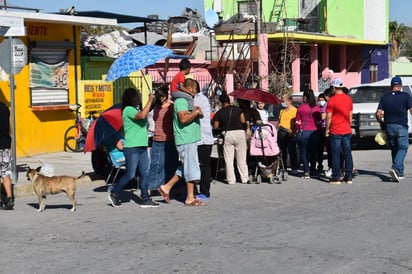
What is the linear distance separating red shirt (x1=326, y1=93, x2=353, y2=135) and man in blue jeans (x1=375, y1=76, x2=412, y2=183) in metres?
0.77

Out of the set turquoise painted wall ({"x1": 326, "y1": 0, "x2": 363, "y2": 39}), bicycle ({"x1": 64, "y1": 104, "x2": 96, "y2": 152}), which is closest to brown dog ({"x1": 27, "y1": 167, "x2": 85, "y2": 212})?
bicycle ({"x1": 64, "y1": 104, "x2": 96, "y2": 152})

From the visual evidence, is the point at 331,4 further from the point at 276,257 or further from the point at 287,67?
the point at 276,257

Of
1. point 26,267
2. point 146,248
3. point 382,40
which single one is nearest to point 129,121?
point 146,248

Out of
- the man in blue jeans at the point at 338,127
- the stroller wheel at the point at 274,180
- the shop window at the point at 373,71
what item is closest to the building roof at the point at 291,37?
the shop window at the point at 373,71

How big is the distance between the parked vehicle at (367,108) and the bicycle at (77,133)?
7083 mm

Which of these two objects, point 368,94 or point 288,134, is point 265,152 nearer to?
point 288,134

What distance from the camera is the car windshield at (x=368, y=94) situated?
21.7m

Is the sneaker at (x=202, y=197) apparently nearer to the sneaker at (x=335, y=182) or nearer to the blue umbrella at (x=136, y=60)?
the blue umbrella at (x=136, y=60)

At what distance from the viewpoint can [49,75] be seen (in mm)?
18531

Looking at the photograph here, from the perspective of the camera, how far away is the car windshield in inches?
854

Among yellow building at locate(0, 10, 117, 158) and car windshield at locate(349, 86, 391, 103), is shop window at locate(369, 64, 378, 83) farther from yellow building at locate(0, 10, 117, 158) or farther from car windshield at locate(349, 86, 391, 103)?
yellow building at locate(0, 10, 117, 158)

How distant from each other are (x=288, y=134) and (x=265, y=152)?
1.41 meters

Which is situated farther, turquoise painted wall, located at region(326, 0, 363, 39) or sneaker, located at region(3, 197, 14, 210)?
turquoise painted wall, located at region(326, 0, 363, 39)

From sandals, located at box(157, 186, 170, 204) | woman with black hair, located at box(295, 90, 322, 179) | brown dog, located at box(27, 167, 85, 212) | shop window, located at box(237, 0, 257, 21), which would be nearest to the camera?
brown dog, located at box(27, 167, 85, 212)
